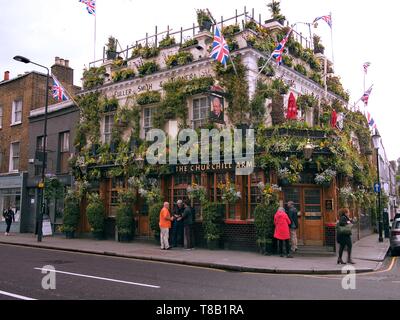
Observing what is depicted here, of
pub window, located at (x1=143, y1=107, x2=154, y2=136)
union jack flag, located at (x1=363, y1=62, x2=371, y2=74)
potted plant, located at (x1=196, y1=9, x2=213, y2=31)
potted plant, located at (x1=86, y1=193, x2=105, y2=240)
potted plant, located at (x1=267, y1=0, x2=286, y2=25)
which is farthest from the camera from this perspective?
union jack flag, located at (x1=363, y1=62, x2=371, y2=74)

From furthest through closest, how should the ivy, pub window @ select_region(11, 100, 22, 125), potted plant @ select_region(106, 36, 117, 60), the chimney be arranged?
1. the chimney
2. pub window @ select_region(11, 100, 22, 125)
3. potted plant @ select_region(106, 36, 117, 60)
4. the ivy

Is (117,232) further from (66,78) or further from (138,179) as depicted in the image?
(66,78)

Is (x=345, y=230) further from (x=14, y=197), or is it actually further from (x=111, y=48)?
(x=14, y=197)

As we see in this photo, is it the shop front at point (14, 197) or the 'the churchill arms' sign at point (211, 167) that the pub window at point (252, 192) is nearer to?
the 'the churchill arms' sign at point (211, 167)

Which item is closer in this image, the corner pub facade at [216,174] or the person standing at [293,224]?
the person standing at [293,224]

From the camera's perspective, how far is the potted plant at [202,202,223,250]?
1653 cm

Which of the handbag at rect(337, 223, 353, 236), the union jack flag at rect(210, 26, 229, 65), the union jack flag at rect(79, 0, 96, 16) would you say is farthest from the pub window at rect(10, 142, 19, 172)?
the handbag at rect(337, 223, 353, 236)

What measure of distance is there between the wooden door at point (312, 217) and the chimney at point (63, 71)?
19.2 m

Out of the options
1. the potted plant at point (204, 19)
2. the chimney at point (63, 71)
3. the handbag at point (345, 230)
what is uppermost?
the chimney at point (63, 71)

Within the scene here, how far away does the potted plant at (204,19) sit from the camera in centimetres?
1875

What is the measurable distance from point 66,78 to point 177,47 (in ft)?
40.0

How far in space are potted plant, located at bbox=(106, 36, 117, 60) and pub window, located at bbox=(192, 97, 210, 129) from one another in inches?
273

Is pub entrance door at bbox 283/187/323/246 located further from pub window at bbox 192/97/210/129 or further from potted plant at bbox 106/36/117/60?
potted plant at bbox 106/36/117/60
